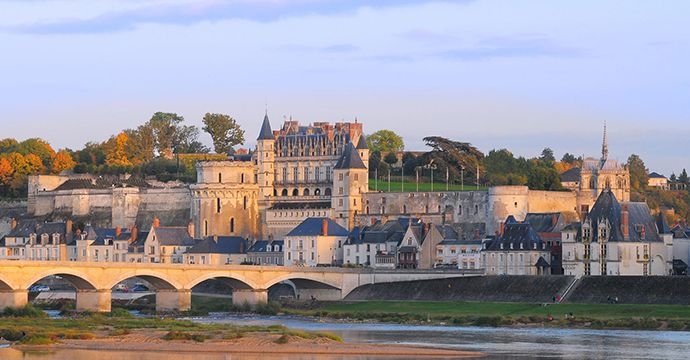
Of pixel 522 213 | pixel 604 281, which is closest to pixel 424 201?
pixel 522 213

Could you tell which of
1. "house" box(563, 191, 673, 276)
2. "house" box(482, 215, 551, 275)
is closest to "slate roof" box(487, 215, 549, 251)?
"house" box(482, 215, 551, 275)

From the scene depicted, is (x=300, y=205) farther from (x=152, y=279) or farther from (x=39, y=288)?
(x=152, y=279)

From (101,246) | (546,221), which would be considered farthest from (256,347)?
(101,246)

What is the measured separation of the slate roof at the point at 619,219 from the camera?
8444 centimetres

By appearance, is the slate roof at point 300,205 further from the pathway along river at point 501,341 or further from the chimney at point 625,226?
the pathway along river at point 501,341

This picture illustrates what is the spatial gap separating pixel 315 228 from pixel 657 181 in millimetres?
51237

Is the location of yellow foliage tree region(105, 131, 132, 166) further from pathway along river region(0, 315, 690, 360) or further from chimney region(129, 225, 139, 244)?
pathway along river region(0, 315, 690, 360)

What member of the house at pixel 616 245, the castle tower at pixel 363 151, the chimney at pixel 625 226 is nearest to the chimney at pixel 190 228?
the castle tower at pixel 363 151

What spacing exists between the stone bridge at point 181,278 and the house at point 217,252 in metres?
8.50

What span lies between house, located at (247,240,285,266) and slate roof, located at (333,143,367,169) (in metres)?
7.08

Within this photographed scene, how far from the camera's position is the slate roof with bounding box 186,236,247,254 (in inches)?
4021

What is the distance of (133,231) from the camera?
4269 inches

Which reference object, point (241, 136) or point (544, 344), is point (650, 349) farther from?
point (241, 136)

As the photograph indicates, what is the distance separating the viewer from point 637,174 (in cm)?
13225
